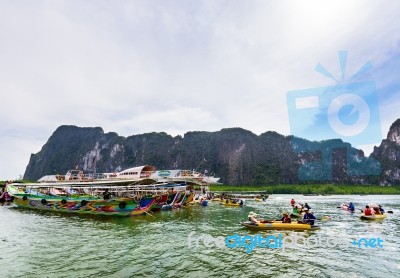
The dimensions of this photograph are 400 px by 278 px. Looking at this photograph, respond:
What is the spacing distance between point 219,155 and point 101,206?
156 meters

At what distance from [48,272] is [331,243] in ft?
49.9

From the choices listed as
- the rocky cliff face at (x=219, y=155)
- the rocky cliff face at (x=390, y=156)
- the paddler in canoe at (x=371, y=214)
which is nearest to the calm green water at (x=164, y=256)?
the paddler in canoe at (x=371, y=214)

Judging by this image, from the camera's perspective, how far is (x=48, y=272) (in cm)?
1054

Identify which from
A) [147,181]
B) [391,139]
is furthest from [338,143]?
[147,181]

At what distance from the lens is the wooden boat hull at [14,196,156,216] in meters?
26.5

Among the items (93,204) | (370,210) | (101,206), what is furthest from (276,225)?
(93,204)

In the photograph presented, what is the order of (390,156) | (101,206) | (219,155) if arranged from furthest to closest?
(219,155) → (390,156) → (101,206)

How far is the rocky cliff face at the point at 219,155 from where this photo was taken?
6437 inches

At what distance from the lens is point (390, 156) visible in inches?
5507

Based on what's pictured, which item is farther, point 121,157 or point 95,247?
point 121,157

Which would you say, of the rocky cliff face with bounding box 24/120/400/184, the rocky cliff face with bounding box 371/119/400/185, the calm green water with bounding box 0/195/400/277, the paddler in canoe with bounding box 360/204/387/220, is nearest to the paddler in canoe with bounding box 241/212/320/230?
the calm green water with bounding box 0/195/400/277

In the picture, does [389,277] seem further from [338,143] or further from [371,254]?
[338,143]

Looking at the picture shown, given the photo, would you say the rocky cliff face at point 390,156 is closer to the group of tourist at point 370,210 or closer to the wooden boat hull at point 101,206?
the group of tourist at point 370,210

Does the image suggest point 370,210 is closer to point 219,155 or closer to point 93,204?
point 93,204
